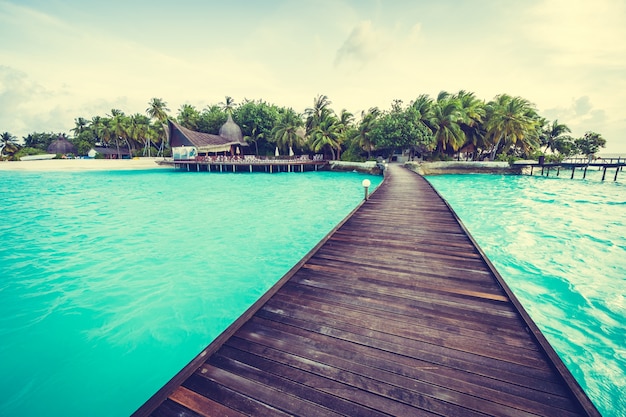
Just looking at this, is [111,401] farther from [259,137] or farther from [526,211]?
[259,137]

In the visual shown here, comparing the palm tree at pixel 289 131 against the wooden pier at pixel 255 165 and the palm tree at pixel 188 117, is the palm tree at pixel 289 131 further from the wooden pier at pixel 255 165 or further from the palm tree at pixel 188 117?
the palm tree at pixel 188 117

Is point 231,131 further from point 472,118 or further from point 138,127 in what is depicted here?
point 472,118

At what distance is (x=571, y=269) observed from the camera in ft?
23.9

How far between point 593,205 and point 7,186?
43.1 meters

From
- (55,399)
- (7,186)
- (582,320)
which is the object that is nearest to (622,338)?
(582,320)

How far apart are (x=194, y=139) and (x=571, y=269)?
36300 mm

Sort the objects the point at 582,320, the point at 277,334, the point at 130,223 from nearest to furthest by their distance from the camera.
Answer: the point at 277,334 → the point at 582,320 → the point at 130,223

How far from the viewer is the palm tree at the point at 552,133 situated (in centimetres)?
3831

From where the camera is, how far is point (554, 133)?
3884cm

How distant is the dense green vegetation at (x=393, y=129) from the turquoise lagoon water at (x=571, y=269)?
13166 mm

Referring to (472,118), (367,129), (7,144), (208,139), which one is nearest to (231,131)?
(208,139)

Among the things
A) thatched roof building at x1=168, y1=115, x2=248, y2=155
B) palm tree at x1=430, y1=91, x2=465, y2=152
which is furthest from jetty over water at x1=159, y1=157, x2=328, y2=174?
palm tree at x1=430, y1=91, x2=465, y2=152

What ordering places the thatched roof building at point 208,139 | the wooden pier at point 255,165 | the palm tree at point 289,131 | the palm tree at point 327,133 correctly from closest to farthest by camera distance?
the palm tree at point 327,133 < the wooden pier at point 255,165 < the thatched roof building at point 208,139 < the palm tree at point 289,131

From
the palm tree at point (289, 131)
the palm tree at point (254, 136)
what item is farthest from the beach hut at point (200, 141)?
the palm tree at point (289, 131)
